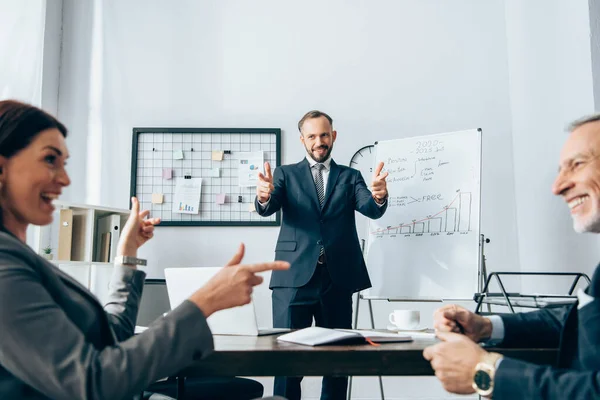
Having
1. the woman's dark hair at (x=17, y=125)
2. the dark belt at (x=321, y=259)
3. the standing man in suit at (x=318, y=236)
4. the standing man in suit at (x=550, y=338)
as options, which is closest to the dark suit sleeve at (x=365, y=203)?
the standing man in suit at (x=318, y=236)

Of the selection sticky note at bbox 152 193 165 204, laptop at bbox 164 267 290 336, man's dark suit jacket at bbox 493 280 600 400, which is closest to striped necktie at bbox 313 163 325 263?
sticky note at bbox 152 193 165 204

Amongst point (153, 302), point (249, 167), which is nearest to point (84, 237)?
point (153, 302)

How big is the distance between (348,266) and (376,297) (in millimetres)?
462

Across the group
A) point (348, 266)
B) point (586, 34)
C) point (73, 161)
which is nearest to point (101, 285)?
point (73, 161)

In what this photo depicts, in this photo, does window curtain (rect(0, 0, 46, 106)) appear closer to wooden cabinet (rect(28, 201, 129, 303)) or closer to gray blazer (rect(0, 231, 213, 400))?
wooden cabinet (rect(28, 201, 129, 303))

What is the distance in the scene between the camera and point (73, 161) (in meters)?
3.71

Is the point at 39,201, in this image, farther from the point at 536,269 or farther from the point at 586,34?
the point at 536,269

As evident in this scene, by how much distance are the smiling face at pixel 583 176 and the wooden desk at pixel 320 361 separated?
0.29 meters

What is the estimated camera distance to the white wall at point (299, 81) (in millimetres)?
3650

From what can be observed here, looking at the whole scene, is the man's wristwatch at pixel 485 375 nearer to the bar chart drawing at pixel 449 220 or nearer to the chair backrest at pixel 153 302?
the bar chart drawing at pixel 449 220

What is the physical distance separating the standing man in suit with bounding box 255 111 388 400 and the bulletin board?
2.57 ft

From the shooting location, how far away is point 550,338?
126 cm

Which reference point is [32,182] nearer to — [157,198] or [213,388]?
[213,388]

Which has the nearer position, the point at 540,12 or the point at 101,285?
the point at 540,12
